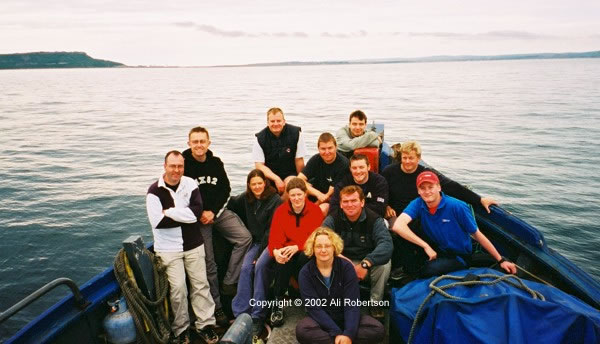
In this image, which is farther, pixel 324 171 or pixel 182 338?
pixel 324 171

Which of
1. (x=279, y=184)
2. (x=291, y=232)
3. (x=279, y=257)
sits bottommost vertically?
(x=279, y=257)

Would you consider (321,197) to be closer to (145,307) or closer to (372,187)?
(372,187)

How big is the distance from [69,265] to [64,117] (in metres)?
32.2

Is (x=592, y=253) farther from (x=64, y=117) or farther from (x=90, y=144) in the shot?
(x=64, y=117)

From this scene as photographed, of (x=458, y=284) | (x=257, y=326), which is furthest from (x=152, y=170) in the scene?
(x=458, y=284)

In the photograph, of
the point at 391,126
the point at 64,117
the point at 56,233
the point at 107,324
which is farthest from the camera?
the point at 64,117

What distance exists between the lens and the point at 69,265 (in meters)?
10.1

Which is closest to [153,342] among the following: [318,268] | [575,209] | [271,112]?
[318,268]

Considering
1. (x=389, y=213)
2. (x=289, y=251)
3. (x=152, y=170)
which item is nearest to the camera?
(x=289, y=251)

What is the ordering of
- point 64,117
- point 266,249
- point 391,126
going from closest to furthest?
1. point 266,249
2. point 391,126
3. point 64,117

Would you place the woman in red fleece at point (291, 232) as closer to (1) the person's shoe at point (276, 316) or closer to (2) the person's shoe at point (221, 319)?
→ (1) the person's shoe at point (276, 316)

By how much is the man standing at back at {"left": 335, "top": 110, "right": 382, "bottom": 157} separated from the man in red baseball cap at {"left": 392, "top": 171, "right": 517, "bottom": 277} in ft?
7.20

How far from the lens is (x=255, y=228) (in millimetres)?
5082

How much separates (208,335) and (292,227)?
5.13ft
